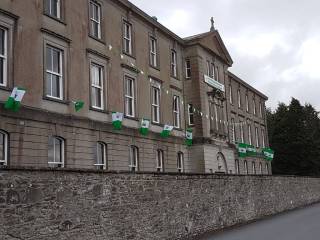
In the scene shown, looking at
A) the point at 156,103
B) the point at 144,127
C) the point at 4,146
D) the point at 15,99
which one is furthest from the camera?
the point at 156,103

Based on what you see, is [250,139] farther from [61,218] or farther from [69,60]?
[61,218]

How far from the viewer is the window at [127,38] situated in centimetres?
3175

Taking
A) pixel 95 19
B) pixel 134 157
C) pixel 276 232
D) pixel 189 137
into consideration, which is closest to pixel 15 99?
pixel 95 19

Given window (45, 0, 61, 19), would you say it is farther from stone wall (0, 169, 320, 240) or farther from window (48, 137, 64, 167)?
stone wall (0, 169, 320, 240)

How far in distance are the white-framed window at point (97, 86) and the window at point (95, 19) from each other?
192 centimetres

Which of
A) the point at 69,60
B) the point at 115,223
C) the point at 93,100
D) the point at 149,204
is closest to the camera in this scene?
the point at 115,223

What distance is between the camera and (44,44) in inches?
941

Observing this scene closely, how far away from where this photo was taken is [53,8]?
25453 millimetres

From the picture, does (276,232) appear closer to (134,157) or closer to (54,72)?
(54,72)

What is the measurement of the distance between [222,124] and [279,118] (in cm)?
3133

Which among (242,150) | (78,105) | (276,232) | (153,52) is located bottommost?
(276,232)

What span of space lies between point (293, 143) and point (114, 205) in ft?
187

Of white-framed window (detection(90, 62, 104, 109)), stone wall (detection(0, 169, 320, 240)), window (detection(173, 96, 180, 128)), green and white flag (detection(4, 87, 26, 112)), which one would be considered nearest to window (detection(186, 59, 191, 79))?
window (detection(173, 96, 180, 128))

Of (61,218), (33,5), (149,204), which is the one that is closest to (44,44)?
(33,5)
